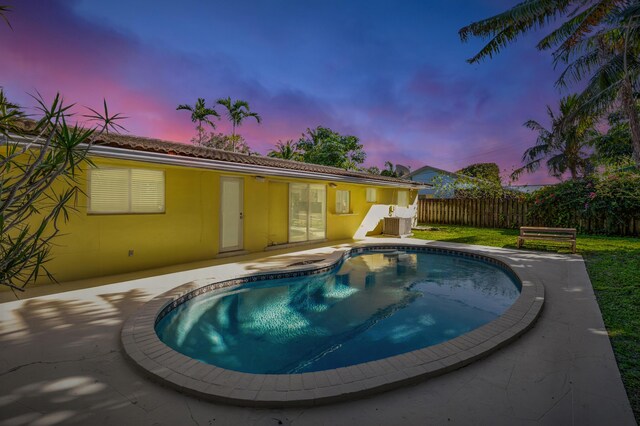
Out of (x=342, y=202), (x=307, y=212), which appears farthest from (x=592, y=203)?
(x=307, y=212)

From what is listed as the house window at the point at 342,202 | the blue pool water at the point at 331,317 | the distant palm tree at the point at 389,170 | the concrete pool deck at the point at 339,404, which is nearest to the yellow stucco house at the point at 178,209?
the house window at the point at 342,202

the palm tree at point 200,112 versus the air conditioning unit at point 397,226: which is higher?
the palm tree at point 200,112

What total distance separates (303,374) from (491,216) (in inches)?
762

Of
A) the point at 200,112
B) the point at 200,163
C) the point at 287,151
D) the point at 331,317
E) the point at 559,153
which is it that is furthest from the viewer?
the point at 287,151

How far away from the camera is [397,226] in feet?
50.3

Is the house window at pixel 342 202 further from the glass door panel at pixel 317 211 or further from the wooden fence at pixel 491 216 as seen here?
the wooden fence at pixel 491 216

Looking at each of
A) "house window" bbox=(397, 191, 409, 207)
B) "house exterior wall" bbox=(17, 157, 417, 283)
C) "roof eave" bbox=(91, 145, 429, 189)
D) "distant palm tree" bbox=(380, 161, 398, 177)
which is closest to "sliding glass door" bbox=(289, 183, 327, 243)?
"house exterior wall" bbox=(17, 157, 417, 283)

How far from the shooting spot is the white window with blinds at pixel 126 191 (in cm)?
721

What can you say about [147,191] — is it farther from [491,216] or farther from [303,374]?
[491,216]

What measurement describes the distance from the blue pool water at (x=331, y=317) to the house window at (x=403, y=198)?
9.40 metres

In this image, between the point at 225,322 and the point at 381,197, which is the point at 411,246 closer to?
the point at 381,197

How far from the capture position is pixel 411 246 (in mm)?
12047

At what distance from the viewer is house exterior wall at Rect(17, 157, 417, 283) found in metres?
6.95

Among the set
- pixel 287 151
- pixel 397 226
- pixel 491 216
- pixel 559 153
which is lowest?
pixel 397 226
